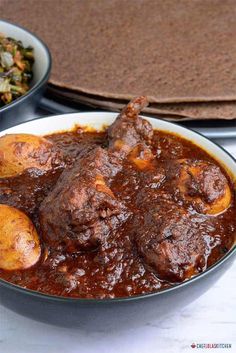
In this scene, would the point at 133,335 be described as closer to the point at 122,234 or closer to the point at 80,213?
the point at 122,234

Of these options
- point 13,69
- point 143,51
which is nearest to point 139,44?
point 143,51

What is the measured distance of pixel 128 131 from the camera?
216 centimetres

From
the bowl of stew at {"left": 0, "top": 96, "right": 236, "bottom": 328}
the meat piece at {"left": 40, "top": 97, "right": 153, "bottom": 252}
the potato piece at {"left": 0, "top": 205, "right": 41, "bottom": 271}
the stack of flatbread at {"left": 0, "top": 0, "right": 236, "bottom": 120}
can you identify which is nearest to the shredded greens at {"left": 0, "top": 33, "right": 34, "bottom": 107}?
the stack of flatbread at {"left": 0, "top": 0, "right": 236, "bottom": 120}

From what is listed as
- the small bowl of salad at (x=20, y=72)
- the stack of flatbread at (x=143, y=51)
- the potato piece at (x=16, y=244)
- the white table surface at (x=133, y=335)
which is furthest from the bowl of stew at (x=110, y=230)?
the stack of flatbread at (x=143, y=51)

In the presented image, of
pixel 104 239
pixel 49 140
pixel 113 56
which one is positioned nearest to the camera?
pixel 104 239

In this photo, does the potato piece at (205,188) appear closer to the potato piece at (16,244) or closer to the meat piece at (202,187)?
the meat piece at (202,187)

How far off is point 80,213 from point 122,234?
16 centimetres

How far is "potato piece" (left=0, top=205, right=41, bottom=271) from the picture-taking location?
1.74 m

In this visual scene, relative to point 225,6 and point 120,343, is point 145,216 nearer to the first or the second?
point 120,343

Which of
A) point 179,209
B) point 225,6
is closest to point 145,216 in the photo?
point 179,209

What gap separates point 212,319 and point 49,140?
954 millimetres

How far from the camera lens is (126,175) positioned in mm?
2031

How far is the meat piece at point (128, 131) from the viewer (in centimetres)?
216

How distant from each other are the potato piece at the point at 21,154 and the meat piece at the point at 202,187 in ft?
1.59
